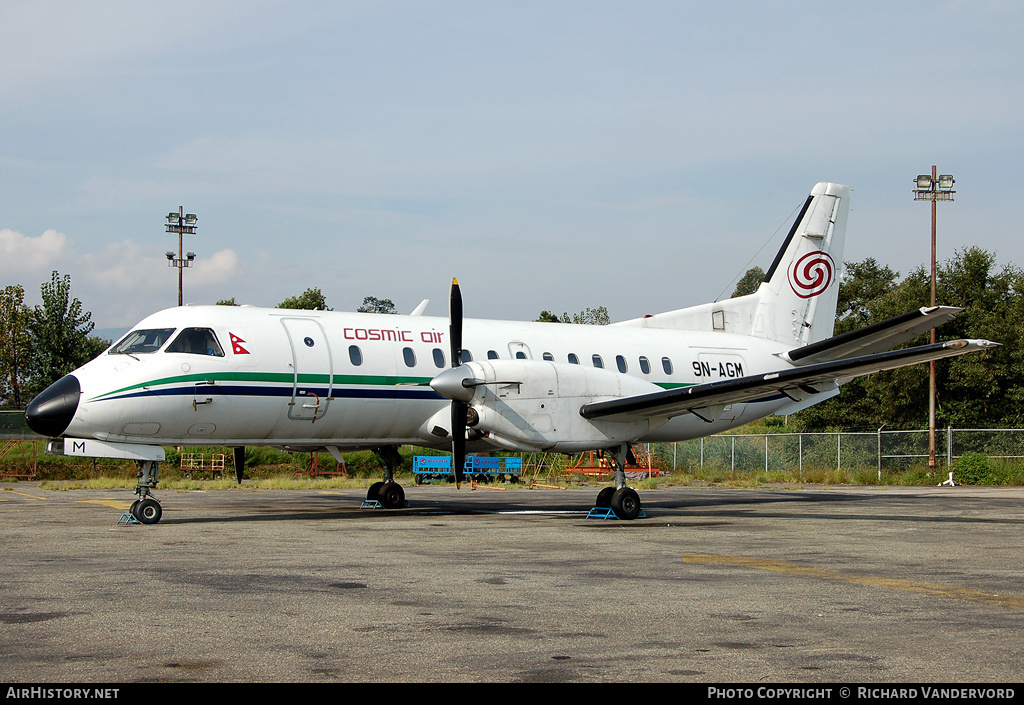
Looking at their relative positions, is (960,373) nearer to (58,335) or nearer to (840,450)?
(840,450)

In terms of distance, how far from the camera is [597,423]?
17.2 m

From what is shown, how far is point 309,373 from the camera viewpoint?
Result: 16.7 meters

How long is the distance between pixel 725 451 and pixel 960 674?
118ft

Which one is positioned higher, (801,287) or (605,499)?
(801,287)

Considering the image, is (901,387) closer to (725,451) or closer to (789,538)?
(725,451)

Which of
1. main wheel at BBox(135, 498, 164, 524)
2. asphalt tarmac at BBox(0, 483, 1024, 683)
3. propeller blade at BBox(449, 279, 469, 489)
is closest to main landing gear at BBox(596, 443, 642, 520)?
asphalt tarmac at BBox(0, 483, 1024, 683)

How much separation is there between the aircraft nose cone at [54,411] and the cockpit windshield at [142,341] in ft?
3.75

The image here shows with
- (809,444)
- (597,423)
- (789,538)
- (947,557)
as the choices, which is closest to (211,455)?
(809,444)

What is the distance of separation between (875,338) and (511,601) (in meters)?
12.9

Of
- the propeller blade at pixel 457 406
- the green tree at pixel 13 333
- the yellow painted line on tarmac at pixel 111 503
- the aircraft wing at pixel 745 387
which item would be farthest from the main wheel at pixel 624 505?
the green tree at pixel 13 333

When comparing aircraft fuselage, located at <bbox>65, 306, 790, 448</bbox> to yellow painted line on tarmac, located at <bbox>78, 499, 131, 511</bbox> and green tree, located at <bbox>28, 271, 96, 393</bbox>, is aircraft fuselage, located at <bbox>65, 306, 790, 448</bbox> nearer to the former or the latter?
yellow painted line on tarmac, located at <bbox>78, 499, 131, 511</bbox>

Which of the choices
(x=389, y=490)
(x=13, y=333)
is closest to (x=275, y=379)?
(x=389, y=490)

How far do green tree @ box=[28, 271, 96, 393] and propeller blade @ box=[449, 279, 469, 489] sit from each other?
3486cm

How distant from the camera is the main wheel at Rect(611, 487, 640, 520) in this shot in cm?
1691
